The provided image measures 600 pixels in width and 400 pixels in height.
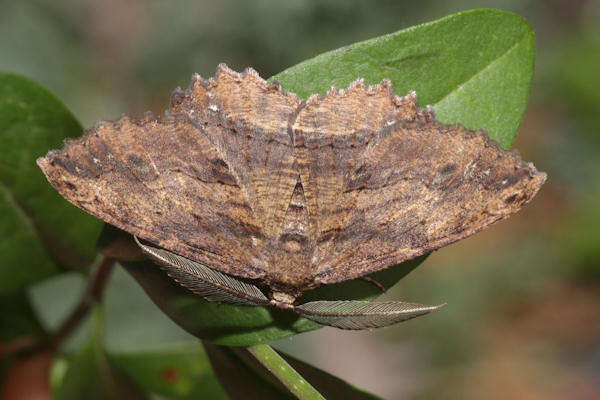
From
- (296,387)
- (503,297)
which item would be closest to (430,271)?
(503,297)

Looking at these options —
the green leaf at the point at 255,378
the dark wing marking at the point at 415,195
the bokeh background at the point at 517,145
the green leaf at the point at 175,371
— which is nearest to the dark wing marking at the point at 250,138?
the dark wing marking at the point at 415,195

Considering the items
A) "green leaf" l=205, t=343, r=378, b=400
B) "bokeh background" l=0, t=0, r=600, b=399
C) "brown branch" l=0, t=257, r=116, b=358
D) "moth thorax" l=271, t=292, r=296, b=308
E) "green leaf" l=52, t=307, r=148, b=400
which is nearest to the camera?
"green leaf" l=205, t=343, r=378, b=400

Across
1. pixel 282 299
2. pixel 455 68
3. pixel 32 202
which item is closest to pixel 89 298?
pixel 32 202

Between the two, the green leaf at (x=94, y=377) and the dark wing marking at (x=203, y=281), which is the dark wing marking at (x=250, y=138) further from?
the green leaf at (x=94, y=377)

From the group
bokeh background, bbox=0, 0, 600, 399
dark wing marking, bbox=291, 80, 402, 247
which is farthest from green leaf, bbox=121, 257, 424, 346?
bokeh background, bbox=0, 0, 600, 399

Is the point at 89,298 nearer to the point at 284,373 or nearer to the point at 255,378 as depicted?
the point at 255,378

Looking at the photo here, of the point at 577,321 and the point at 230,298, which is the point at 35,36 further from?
the point at 577,321

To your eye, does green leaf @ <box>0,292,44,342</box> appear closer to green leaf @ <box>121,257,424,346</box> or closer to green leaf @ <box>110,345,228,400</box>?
green leaf @ <box>110,345,228,400</box>
